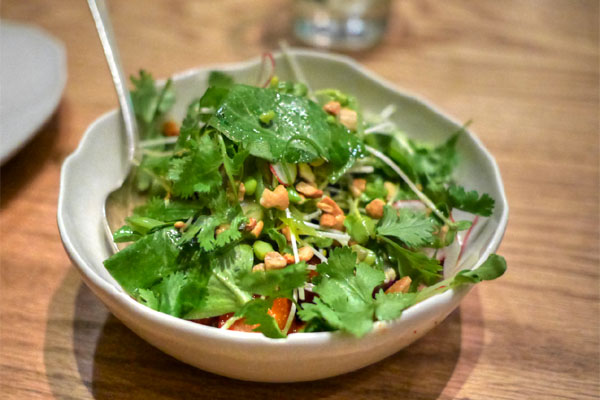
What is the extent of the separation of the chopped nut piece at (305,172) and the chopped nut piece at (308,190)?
0.7 inches

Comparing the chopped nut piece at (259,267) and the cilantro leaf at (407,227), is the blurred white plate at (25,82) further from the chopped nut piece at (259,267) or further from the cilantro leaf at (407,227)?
the cilantro leaf at (407,227)

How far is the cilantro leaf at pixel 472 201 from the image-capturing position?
4.05 ft

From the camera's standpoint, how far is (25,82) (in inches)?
71.1

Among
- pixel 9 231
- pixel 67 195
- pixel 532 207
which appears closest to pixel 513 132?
pixel 532 207

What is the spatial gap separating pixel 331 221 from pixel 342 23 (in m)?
1.42

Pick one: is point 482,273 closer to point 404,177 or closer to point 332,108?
point 404,177

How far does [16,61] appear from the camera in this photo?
188cm

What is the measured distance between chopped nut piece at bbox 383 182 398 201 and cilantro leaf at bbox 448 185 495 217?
132mm

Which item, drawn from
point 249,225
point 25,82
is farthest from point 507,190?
point 25,82

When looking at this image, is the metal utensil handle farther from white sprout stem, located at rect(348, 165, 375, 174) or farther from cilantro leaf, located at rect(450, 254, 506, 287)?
cilantro leaf, located at rect(450, 254, 506, 287)

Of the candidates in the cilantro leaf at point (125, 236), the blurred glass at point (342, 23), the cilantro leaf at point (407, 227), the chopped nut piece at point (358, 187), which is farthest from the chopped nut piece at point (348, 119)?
the blurred glass at point (342, 23)

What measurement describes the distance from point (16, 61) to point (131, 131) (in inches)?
31.0

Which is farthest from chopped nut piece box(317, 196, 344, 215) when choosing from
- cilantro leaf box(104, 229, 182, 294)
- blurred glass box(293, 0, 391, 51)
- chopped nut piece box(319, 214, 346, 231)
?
blurred glass box(293, 0, 391, 51)

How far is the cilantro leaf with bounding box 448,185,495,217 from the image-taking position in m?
1.24
